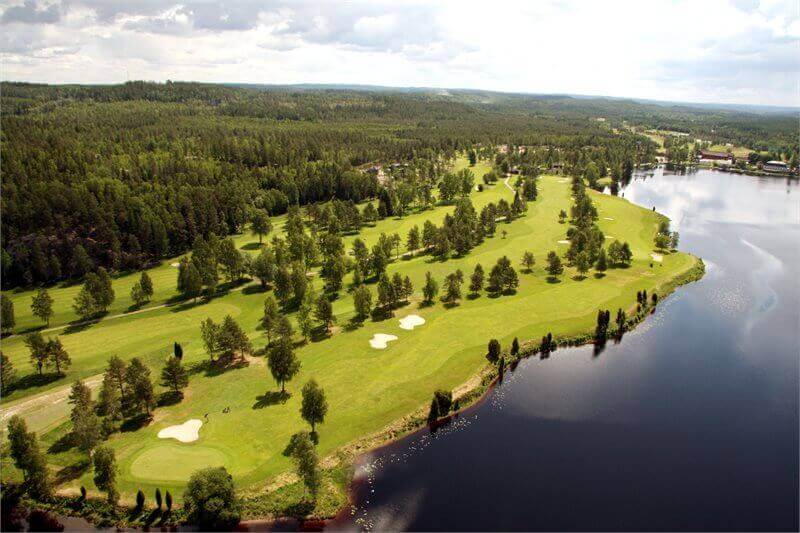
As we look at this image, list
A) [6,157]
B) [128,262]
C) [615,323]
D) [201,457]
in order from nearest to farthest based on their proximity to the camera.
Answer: [201,457]
[615,323]
[128,262]
[6,157]

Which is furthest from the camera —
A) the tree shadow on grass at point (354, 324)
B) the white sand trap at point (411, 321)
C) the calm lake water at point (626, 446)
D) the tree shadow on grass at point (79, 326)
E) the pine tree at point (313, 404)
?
the tree shadow on grass at point (79, 326)

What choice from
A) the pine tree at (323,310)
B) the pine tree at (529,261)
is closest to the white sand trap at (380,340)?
the pine tree at (323,310)

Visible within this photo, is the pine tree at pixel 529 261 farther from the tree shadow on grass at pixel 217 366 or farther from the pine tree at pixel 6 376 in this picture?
the pine tree at pixel 6 376

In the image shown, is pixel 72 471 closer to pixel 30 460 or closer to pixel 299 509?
pixel 30 460

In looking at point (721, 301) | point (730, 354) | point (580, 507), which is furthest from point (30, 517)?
point (721, 301)

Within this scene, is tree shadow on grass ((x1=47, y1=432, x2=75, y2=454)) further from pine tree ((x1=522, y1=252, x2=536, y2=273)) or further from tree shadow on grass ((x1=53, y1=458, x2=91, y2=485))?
pine tree ((x1=522, y1=252, x2=536, y2=273))

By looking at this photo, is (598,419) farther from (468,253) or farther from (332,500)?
(468,253)

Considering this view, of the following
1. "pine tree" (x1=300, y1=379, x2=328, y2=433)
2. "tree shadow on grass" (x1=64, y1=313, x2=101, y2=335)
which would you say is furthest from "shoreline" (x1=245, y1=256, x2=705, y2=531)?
"tree shadow on grass" (x1=64, y1=313, x2=101, y2=335)
